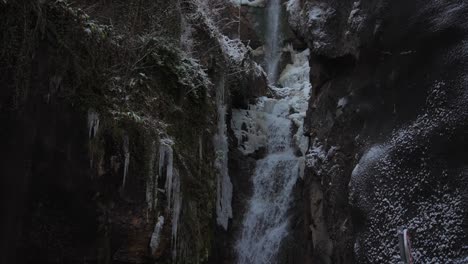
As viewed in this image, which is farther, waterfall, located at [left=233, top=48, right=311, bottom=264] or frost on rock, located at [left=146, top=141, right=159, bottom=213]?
waterfall, located at [left=233, top=48, right=311, bottom=264]

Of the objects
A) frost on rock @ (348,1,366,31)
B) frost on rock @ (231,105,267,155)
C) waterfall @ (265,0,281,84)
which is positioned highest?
waterfall @ (265,0,281,84)

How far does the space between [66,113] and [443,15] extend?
6.15 m

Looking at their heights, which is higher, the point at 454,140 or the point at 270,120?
the point at 270,120

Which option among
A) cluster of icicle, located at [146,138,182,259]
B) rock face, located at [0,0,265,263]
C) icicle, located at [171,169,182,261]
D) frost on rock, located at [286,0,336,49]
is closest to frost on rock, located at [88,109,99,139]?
rock face, located at [0,0,265,263]

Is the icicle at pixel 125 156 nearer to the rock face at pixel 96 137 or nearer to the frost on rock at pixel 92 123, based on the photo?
the rock face at pixel 96 137

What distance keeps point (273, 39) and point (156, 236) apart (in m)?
16.9

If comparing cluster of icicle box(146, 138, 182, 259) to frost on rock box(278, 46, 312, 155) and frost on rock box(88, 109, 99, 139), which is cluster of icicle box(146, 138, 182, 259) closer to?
frost on rock box(88, 109, 99, 139)

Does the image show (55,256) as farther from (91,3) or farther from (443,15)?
(443,15)

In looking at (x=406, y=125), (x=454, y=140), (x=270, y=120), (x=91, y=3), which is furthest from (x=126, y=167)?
(x=270, y=120)

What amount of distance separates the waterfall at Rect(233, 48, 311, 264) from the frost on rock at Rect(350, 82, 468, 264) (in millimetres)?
5579

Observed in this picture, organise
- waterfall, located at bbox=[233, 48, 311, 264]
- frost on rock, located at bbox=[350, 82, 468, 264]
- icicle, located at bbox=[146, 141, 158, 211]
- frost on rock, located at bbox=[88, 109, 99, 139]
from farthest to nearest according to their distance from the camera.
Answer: waterfall, located at bbox=[233, 48, 311, 264]
icicle, located at bbox=[146, 141, 158, 211]
frost on rock, located at bbox=[88, 109, 99, 139]
frost on rock, located at bbox=[350, 82, 468, 264]

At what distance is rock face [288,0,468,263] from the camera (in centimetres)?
649

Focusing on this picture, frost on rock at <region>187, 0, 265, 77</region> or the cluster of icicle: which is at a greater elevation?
frost on rock at <region>187, 0, 265, 77</region>

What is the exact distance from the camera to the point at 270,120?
55.7 ft
